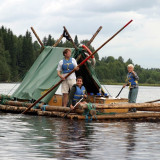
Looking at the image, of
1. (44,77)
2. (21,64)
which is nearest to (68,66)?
(44,77)

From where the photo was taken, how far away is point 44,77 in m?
18.6

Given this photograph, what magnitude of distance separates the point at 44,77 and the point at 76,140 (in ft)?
24.1

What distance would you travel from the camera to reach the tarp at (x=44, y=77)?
18.2 metres

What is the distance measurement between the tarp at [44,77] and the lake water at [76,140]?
7.55ft

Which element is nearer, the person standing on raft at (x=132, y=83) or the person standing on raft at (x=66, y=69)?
the person standing on raft at (x=66, y=69)

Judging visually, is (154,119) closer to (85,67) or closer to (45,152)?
(85,67)

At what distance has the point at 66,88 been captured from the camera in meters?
16.9

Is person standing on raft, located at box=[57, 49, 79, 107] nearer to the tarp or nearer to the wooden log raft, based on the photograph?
the wooden log raft

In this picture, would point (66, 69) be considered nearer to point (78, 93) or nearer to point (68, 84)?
point (68, 84)

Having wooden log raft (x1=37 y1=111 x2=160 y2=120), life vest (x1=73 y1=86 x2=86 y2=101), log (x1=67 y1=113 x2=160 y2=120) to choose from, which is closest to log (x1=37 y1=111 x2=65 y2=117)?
wooden log raft (x1=37 y1=111 x2=160 y2=120)

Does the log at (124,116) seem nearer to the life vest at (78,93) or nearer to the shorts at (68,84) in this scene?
the life vest at (78,93)

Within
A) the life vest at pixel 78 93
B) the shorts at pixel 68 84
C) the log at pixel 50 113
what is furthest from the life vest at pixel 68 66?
the log at pixel 50 113

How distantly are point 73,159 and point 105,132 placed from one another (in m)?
3.98

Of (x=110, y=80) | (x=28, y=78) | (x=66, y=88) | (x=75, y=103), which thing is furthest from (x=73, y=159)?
(x=110, y=80)
